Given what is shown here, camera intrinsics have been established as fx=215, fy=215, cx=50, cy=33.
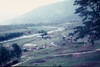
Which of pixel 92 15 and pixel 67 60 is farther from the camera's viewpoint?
pixel 67 60

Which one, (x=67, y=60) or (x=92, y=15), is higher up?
(x=92, y=15)

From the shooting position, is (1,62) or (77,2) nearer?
(77,2)

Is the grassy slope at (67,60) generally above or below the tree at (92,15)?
below

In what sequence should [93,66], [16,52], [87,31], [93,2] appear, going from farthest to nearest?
[16,52] → [87,31] → [93,2] → [93,66]

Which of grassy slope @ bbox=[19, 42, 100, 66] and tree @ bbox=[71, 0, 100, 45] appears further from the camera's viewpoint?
tree @ bbox=[71, 0, 100, 45]

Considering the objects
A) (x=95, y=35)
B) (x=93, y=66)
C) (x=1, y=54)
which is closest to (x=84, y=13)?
(x=95, y=35)

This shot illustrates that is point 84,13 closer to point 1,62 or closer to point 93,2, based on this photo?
point 93,2

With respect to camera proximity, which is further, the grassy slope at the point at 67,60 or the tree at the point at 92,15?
the tree at the point at 92,15

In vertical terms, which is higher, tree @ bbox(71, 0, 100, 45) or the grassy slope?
tree @ bbox(71, 0, 100, 45)

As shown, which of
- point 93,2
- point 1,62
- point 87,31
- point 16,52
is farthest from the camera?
point 16,52

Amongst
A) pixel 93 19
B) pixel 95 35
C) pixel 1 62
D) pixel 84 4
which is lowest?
pixel 1 62

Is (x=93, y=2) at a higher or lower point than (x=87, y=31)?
higher
